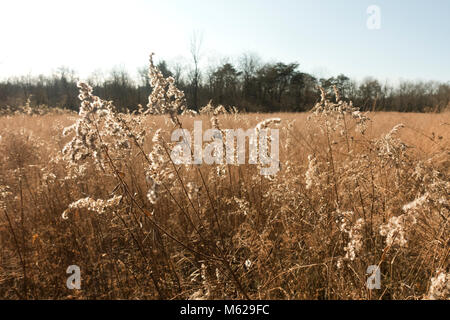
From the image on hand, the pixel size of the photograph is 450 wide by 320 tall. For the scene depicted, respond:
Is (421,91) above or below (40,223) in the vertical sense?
above

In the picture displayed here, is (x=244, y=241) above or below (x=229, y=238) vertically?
above

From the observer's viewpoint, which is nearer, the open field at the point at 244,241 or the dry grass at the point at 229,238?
the dry grass at the point at 229,238

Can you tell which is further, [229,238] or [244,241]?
[229,238]

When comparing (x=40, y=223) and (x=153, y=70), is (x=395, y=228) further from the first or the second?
(x=40, y=223)

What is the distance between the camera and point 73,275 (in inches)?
82.8

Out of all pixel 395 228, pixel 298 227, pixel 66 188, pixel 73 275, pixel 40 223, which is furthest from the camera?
pixel 66 188

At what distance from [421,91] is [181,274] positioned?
977 inches

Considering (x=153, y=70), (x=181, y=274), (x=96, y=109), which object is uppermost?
(x=153, y=70)

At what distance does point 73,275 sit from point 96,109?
1515 mm

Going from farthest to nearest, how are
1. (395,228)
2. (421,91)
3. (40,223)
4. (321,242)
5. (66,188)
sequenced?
(421,91), (66,188), (40,223), (321,242), (395,228)

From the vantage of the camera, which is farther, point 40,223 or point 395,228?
point 40,223

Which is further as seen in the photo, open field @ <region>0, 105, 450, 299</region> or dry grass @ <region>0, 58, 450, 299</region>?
open field @ <region>0, 105, 450, 299</region>
